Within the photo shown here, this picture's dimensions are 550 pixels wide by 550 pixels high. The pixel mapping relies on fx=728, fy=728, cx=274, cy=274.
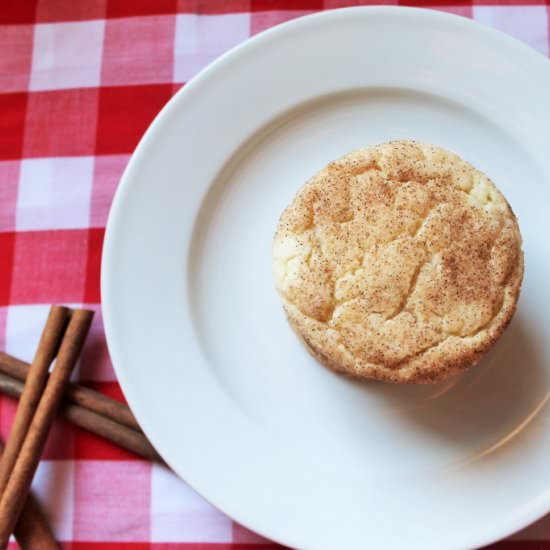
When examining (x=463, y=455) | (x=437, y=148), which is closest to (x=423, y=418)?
(x=463, y=455)

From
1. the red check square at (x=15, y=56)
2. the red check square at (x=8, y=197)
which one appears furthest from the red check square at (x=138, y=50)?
the red check square at (x=8, y=197)

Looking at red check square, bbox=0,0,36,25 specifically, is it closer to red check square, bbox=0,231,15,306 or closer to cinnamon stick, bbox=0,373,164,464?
red check square, bbox=0,231,15,306

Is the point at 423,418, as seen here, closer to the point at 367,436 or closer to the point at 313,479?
the point at 367,436

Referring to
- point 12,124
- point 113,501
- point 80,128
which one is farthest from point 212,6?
point 113,501

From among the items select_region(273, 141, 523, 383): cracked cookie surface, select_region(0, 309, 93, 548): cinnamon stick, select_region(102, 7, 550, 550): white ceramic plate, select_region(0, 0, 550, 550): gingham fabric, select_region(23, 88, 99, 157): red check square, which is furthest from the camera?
select_region(23, 88, 99, 157): red check square

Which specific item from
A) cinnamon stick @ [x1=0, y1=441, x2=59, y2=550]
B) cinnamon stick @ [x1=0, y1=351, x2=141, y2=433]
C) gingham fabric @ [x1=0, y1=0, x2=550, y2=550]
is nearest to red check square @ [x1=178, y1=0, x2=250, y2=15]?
gingham fabric @ [x1=0, y1=0, x2=550, y2=550]
